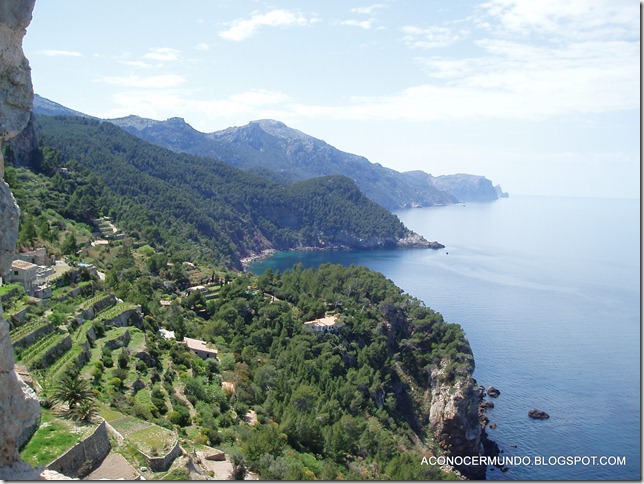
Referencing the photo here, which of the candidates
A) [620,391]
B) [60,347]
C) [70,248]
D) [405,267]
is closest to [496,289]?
[405,267]

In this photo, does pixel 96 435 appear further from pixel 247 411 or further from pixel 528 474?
pixel 528 474

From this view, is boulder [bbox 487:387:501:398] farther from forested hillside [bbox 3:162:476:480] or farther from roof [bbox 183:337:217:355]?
roof [bbox 183:337:217:355]

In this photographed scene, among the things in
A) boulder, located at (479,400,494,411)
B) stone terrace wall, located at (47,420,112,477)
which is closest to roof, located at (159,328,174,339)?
stone terrace wall, located at (47,420,112,477)

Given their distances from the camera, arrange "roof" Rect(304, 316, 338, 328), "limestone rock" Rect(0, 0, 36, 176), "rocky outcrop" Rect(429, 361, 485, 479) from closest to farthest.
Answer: "limestone rock" Rect(0, 0, 36, 176), "rocky outcrop" Rect(429, 361, 485, 479), "roof" Rect(304, 316, 338, 328)

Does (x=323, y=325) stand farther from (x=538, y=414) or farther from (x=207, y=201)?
(x=207, y=201)

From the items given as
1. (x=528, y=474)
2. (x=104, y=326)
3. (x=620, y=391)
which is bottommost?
(x=528, y=474)

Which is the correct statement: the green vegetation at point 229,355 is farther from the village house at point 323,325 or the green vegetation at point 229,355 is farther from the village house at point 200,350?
the village house at point 200,350
